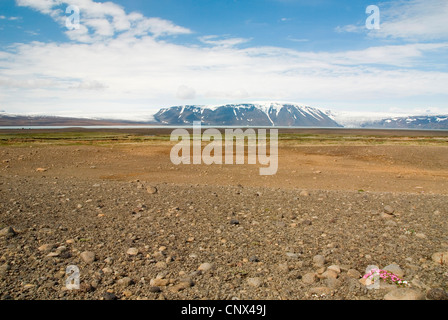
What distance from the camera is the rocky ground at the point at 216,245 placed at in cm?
519

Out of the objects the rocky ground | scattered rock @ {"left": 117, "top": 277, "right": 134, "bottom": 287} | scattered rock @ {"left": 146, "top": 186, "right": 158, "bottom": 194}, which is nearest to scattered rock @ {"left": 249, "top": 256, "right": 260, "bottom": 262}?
the rocky ground

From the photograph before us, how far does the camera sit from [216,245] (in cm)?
703

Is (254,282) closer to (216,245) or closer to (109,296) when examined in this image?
(216,245)

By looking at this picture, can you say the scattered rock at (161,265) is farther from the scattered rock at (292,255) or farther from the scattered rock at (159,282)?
the scattered rock at (292,255)

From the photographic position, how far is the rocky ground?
5.19 metres

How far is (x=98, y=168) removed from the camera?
22.1 m

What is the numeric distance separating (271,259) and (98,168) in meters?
18.4

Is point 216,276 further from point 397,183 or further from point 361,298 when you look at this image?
point 397,183

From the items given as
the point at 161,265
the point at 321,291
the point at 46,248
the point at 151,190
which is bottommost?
the point at 321,291

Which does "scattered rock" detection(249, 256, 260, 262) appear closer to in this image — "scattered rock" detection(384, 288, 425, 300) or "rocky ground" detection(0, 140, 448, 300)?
"rocky ground" detection(0, 140, 448, 300)

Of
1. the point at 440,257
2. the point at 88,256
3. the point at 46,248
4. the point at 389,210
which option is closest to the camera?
the point at 88,256

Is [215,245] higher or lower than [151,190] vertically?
lower

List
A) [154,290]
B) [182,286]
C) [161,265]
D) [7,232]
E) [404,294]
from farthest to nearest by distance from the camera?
[7,232]
[161,265]
[182,286]
[154,290]
[404,294]

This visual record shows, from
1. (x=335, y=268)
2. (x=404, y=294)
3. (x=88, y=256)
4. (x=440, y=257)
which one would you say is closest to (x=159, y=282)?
(x=88, y=256)
